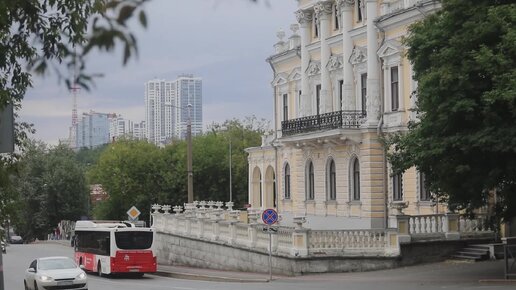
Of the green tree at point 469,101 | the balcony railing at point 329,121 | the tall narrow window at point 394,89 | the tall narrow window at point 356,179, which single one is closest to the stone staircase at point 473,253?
the green tree at point 469,101

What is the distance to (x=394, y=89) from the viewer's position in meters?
43.9

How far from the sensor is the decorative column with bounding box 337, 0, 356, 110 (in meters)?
47.3

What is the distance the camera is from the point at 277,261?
113 ft

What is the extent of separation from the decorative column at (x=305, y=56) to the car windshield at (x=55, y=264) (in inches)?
978

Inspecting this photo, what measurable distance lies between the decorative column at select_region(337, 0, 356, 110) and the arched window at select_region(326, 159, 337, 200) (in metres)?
3.74

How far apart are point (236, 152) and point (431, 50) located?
57.4 m

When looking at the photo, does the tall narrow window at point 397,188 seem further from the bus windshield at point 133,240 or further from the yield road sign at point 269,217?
the yield road sign at point 269,217

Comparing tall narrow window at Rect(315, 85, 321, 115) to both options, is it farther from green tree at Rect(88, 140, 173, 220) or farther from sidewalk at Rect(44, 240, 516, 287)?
green tree at Rect(88, 140, 173, 220)

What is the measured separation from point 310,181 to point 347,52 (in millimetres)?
8788

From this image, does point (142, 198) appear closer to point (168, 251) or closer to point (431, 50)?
point (168, 251)

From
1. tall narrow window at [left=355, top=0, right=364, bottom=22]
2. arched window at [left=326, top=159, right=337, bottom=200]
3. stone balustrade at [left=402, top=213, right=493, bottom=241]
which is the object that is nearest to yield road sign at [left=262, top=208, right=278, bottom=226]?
stone balustrade at [left=402, top=213, right=493, bottom=241]

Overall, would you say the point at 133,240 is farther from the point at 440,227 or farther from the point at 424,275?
the point at 424,275

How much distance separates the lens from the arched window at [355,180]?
46509 mm

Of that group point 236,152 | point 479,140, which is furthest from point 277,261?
point 236,152
